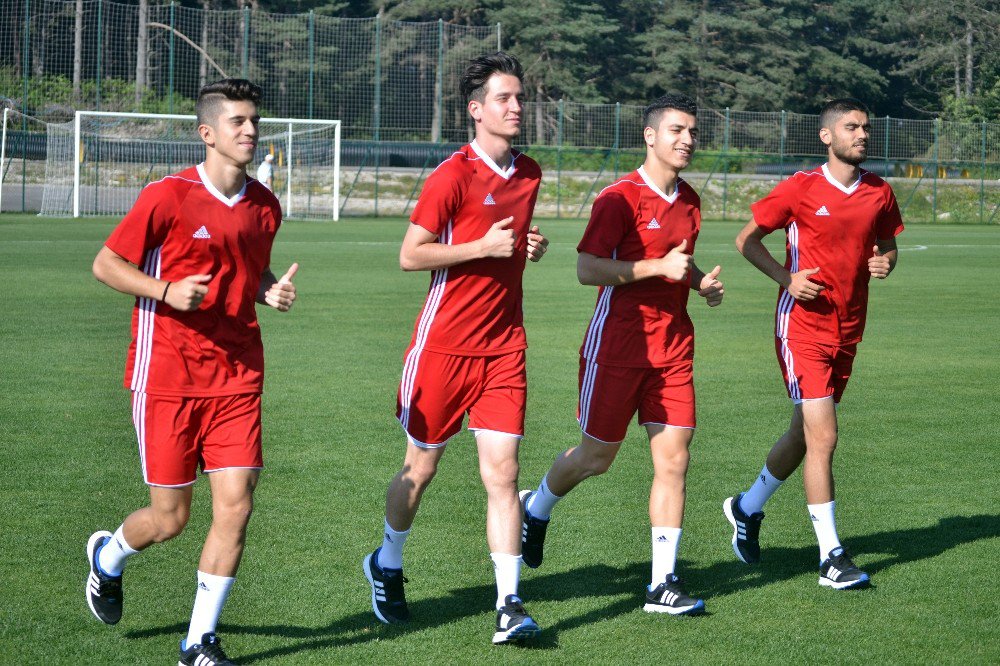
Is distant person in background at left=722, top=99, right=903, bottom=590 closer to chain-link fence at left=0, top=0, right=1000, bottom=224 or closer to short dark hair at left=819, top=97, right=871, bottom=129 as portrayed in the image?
short dark hair at left=819, top=97, right=871, bottom=129

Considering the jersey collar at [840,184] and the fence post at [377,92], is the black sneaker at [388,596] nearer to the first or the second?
the jersey collar at [840,184]

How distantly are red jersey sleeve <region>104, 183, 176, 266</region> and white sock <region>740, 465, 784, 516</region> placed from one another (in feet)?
10.8

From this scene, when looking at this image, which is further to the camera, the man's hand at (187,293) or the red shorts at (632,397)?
the red shorts at (632,397)

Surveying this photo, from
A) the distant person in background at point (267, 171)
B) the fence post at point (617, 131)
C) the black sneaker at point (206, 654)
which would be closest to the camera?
the black sneaker at point (206, 654)

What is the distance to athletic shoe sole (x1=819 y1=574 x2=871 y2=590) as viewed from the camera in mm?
5871

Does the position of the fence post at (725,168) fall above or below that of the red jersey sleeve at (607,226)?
above

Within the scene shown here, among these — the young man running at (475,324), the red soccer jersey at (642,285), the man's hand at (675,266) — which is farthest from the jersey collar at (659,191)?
the young man running at (475,324)

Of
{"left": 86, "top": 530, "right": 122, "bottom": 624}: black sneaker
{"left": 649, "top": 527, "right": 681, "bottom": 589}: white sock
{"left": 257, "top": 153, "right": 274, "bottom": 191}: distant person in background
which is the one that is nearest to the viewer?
{"left": 86, "top": 530, "right": 122, "bottom": 624}: black sneaker

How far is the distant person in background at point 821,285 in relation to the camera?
627 centimetres

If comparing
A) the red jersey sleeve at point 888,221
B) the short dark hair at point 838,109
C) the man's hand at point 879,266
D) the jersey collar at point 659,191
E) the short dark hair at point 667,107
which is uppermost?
the short dark hair at point 838,109

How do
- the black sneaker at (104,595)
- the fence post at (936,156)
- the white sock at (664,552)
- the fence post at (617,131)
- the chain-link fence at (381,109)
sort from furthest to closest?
1. the fence post at (936,156)
2. the fence post at (617,131)
3. the chain-link fence at (381,109)
4. the white sock at (664,552)
5. the black sneaker at (104,595)

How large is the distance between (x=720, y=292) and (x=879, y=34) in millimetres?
81796

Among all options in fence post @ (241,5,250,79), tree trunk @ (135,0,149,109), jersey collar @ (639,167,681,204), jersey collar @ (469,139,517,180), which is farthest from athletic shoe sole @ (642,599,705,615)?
fence post @ (241,5,250,79)

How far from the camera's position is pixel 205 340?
478 cm
